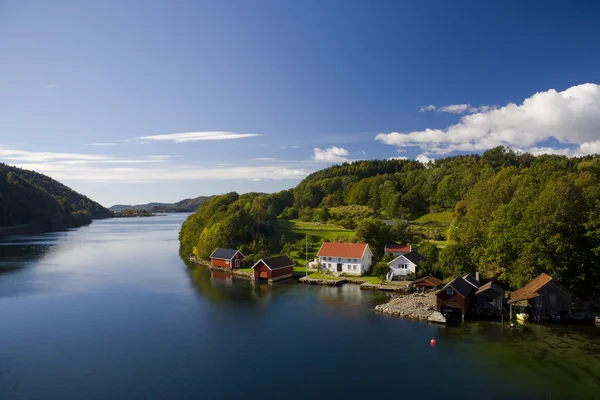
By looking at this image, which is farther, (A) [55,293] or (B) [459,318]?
(A) [55,293]

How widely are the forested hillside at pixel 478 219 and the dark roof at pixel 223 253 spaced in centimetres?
263

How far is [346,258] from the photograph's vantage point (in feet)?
159

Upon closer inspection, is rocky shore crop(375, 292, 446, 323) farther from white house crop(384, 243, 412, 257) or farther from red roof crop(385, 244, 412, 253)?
red roof crop(385, 244, 412, 253)

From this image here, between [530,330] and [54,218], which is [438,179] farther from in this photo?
[54,218]

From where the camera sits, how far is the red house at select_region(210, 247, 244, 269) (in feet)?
180

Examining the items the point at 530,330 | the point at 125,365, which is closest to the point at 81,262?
the point at 125,365

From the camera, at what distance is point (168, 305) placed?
36031mm

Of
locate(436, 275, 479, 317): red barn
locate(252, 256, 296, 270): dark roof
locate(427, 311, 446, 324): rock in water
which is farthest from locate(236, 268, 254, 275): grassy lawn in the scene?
locate(427, 311, 446, 324): rock in water

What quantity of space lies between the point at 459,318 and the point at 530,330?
15.8 feet

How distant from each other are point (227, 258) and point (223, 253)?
5.09 feet

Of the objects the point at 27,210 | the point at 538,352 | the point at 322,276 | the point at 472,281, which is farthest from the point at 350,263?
the point at 27,210

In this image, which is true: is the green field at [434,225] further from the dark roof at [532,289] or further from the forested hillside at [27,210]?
the forested hillside at [27,210]

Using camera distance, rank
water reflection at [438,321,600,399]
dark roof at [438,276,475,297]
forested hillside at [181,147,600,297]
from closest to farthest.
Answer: water reflection at [438,321,600,399] → dark roof at [438,276,475,297] → forested hillside at [181,147,600,297]

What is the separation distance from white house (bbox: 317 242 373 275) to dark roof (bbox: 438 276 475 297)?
1569cm
